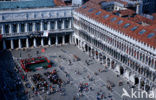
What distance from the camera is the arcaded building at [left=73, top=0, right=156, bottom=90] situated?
86875mm

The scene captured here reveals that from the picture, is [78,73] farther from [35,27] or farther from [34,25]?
[34,25]

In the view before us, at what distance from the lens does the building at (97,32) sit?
89544 mm

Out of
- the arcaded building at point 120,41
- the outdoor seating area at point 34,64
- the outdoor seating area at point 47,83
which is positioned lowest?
the outdoor seating area at point 47,83

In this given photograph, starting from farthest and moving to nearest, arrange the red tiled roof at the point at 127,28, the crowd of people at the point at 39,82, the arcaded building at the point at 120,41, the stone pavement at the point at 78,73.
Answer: the crowd of people at the point at 39,82, the red tiled roof at the point at 127,28, the stone pavement at the point at 78,73, the arcaded building at the point at 120,41

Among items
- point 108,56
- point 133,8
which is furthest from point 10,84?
point 133,8

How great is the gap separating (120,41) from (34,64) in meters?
34.7

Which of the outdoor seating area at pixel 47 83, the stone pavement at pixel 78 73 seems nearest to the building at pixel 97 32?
the stone pavement at pixel 78 73

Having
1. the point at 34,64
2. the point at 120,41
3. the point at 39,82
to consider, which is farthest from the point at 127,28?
the point at 34,64

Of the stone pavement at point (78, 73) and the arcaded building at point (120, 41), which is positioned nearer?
the arcaded building at point (120, 41)

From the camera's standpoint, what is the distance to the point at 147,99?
84875mm

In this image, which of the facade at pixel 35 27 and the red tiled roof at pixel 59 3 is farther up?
the red tiled roof at pixel 59 3

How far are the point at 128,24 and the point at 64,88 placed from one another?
32.6m

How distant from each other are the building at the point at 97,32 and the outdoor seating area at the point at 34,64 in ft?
62.8

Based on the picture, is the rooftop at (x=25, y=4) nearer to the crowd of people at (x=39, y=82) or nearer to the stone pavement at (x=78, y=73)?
the stone pavement at (x=78, y=73)
